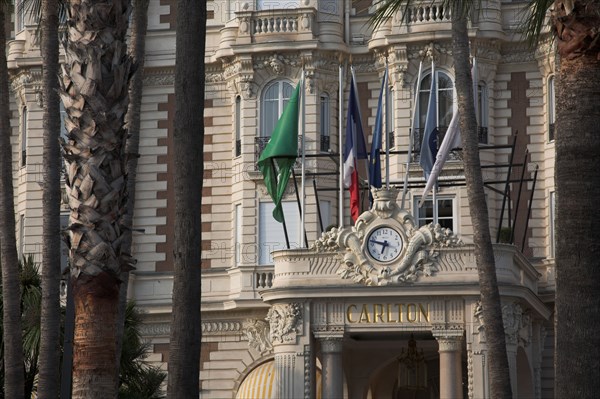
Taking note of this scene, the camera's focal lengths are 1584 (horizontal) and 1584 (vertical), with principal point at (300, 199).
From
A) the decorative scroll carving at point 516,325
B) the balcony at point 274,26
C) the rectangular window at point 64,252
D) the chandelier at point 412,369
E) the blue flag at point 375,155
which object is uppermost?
the balcony at point 274,26

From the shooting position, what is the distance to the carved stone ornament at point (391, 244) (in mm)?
37844

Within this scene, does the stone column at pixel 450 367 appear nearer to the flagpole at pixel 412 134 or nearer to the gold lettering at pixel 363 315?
the gold lettering at pixel 363 315

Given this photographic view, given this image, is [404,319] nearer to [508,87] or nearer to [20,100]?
[508,87]

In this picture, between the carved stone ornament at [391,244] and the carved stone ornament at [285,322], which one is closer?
the carved stone ornament at [391,244]

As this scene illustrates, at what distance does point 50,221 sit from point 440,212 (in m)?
15.5

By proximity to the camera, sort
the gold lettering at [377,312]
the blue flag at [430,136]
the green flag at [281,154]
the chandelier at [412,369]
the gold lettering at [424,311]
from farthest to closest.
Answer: the chandelier at [412,369], the green flag at [281,154], the blue flag at [430,136], the gold lettering at [377,312], the gold lettering at [424,311]

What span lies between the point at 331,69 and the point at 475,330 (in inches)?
406

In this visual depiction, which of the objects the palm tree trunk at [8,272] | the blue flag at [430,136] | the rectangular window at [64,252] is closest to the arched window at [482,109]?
the blue flag at [430,136]

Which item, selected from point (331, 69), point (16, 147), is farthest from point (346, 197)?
point (16, 147)

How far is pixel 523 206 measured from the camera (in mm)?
43188

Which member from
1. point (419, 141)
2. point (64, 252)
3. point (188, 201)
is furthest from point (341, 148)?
point (188, 201)

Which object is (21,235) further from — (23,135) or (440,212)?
(440,212)

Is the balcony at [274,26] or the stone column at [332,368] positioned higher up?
the balcony at [274,26]

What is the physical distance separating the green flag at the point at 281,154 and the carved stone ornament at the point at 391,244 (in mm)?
2581
